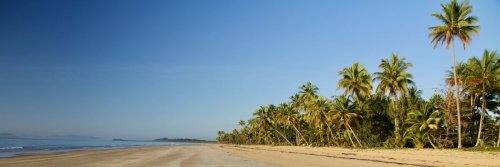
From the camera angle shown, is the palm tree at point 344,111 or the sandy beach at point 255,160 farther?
the palm tree at point 344,111

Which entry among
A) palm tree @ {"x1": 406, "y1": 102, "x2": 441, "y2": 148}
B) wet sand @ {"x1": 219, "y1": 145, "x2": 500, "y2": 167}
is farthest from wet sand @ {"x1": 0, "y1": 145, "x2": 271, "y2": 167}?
palm tree @ {"x1": 406, "y1": 102, "x2": 441, "y2": 148}

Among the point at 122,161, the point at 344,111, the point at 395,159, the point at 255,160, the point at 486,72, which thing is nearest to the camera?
the point at 122,161

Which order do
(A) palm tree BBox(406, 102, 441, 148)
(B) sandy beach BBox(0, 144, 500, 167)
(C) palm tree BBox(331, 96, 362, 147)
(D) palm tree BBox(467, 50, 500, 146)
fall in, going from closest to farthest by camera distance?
(B) sandy beach BBox(0, 144, 500, 167), (D) palm tree BBox(467, 50, 500, 146), (A) palm tree BBox(406, 102, 441, 148), (C) palm tree BBox(331, 96, 362, 147)

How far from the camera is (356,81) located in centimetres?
5478

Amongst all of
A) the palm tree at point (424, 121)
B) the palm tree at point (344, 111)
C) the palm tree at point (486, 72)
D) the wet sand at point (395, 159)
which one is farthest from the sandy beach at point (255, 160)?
the palm tree at point (344, 111)

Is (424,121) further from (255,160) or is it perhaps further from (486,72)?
(255,160)

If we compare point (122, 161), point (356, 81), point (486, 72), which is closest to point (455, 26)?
point (486, 72)

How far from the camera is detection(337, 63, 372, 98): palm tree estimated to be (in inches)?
2151

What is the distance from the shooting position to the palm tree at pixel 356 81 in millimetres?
54625

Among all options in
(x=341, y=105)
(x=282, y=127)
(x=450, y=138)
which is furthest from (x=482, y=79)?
(x=282, y=127)

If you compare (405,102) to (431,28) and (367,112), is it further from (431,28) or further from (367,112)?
(431,28)

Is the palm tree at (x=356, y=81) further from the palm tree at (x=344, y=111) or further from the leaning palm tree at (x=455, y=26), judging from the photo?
the leaning palm tree at (x=455, y=26)

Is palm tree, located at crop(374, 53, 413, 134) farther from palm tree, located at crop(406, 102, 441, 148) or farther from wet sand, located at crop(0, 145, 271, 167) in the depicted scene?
wet sand, located at crop(0, 145, 271, 167)

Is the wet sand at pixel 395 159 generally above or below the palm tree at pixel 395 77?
below
